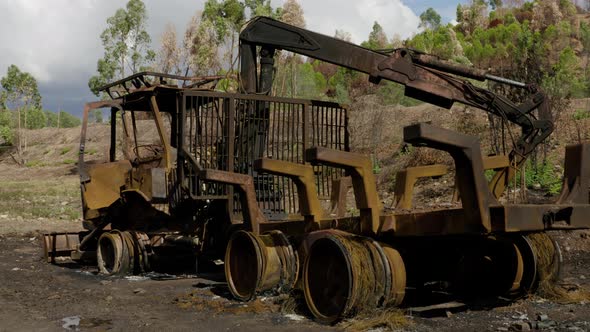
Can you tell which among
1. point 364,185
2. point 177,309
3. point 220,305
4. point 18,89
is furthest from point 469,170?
point 18,89

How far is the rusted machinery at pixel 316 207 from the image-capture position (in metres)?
5.38

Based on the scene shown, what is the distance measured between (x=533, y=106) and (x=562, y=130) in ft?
34.4

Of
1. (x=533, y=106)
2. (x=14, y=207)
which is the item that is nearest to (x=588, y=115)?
(x=533, y=106)

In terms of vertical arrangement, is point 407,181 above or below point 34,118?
below

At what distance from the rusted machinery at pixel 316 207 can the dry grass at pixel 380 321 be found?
0.31ft

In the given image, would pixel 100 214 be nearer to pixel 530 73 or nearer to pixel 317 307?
pixel 317 307

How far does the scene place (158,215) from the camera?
10.3 m

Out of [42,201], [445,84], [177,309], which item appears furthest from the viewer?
[42,201]

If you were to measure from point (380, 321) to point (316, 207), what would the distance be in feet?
5.27

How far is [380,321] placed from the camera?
5.38m

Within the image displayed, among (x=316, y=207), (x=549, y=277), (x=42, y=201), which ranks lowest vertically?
(x=549, y=277)

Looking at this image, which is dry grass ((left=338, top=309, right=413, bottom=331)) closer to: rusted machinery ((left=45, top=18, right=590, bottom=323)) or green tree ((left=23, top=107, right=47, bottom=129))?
rusted machinery ((left=45, top=18, right=590, bottom=323))

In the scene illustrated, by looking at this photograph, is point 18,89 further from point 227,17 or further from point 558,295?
point 558,295

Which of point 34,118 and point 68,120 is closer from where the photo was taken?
point 34,118
